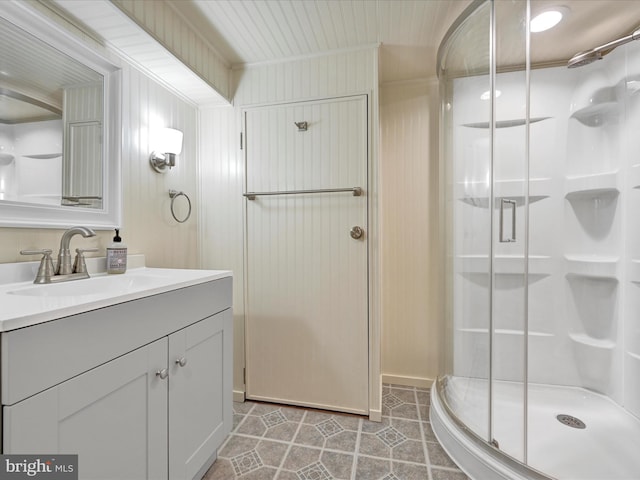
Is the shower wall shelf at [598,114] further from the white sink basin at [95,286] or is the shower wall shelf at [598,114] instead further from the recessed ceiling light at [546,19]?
the white sink basin at [95,286]

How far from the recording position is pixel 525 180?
143 cm

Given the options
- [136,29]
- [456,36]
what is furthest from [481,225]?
[136,29]

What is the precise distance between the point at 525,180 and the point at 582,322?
3.12 ft

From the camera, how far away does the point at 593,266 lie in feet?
5.55

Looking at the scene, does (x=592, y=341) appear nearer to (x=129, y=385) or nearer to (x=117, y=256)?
(x=129, y=385)

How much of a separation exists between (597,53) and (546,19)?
36 cm

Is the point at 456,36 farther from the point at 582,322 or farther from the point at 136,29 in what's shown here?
the point at 582,322

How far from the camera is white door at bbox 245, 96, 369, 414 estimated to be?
182 cm

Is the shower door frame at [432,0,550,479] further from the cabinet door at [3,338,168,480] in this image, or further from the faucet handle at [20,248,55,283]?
the faucet handle at [20,248,55,283]

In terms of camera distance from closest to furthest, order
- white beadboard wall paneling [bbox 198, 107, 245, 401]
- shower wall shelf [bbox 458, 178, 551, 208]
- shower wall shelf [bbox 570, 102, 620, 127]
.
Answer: shower wall shelf [bbox 458, 178, 551, 208]
shower wall shelf [bbox 570, 102, 620, 127]
white beadboard wall paneling [bbox 198, 107, 245, 401]

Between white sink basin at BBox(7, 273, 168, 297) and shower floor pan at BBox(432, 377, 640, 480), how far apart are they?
1535mm

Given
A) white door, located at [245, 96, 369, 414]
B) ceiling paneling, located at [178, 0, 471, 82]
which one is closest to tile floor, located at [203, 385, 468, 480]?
white door, located at [245, 96, 369, 414]

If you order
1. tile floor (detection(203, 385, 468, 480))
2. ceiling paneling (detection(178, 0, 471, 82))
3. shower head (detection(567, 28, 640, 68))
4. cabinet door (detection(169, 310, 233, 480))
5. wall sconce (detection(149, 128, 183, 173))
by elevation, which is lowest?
tile floor (detection(203, 385, 468, 480))

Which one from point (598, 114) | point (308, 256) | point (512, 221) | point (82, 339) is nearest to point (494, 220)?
point (512, 221)
